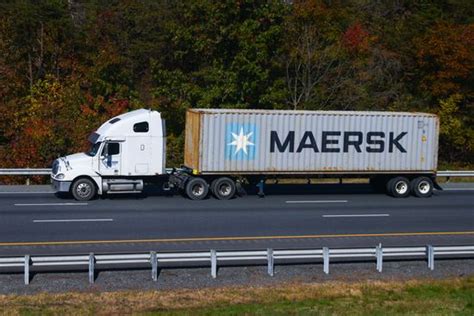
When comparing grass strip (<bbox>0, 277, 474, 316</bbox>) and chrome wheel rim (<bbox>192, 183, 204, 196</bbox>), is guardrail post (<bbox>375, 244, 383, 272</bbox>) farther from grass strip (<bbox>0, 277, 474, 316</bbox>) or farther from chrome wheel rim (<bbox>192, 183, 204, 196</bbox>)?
chrome wheel rim (<bbox>192, 183, 204, 196</bbox>)

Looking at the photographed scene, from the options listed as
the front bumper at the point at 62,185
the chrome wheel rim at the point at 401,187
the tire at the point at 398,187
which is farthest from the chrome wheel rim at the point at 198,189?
the chrome wheel rim at the point at 401,187

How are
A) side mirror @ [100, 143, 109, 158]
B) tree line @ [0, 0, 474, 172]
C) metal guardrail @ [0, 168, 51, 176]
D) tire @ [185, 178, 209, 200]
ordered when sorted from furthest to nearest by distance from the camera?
1. tree line @ [0, 0, 474, 172]
2. metal guardrail @ [0, 168, 51, 176]
3. tire @ [185, 178, 209, 200]
4. side mirror @ [100, 143, 109, 158]

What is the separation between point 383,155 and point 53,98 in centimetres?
2027

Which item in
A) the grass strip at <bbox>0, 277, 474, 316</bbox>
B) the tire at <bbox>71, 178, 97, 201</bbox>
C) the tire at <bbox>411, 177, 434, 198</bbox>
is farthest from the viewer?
the tire at <bbox>411, 177, 434, 198</bbox>

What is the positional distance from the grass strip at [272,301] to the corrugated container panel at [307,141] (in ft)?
39.7

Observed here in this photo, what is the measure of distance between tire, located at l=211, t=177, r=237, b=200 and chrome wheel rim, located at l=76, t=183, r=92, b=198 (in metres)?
4.18

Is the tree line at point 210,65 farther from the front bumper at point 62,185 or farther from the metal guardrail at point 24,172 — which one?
the front bumper at point 62,185

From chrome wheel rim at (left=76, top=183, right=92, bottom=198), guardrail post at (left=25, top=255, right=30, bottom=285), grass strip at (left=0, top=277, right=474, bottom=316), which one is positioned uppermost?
chrome wheel rim at (left=76, top=183, right=92, bottom=198)

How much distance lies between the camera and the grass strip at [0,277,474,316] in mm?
15227

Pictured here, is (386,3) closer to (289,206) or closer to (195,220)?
(289,206)

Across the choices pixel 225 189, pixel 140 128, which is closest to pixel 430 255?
pixel 225 189

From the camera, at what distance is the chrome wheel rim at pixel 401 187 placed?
3091cm

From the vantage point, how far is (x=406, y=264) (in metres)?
19.3

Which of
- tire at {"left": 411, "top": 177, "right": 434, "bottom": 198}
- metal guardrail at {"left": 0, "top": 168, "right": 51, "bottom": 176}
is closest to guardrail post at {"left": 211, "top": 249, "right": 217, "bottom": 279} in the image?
tire at {"left": 411, "top": 177, "right": 434, "bottom": 198}
